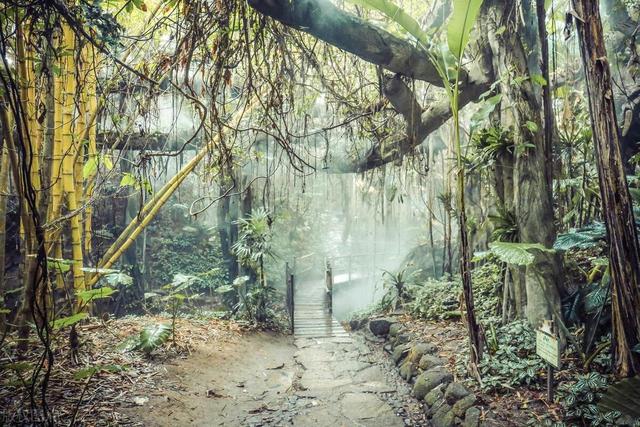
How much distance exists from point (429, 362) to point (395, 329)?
Answer: 181 centimetres

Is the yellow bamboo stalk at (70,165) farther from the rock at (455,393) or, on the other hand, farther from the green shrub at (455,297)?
the green shrub at (455,297)

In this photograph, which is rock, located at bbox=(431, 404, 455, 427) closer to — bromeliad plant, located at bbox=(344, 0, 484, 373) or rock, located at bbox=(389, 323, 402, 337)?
bromeliad plant, located at bbox=(344, 0, 484, 373)

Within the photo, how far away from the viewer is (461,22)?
107 inches

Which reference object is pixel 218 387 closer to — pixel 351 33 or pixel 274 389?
pixel 274 389

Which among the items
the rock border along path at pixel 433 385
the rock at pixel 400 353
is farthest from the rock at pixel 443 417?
the rock at pixel 400 353

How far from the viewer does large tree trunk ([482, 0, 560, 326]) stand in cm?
349

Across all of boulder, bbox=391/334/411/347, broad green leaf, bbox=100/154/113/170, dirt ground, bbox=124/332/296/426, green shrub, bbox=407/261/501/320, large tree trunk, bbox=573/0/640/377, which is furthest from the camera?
boulder, bbox=391/334/411/347

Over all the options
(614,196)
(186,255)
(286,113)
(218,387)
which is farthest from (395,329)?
(186,255)

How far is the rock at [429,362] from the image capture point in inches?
152

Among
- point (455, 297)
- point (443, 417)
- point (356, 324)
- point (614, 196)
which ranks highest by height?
point (614, 196)

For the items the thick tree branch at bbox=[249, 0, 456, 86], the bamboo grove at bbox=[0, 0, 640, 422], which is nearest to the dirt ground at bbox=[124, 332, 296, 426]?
the bamboo grove at bbox=[0, 0, 640, 422]

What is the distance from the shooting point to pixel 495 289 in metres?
4.51

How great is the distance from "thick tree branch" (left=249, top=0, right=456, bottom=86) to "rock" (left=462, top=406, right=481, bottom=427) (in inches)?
112

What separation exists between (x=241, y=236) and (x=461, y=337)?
423cm
